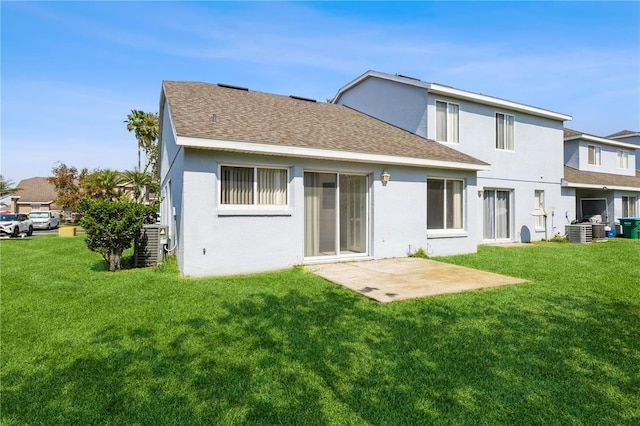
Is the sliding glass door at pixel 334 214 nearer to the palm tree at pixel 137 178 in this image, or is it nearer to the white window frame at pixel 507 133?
A: the white window frame at pixel 507 133

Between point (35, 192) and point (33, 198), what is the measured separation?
2445 millimetres

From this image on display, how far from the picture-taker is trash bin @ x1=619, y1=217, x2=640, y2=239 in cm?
1778

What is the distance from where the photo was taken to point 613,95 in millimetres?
15750

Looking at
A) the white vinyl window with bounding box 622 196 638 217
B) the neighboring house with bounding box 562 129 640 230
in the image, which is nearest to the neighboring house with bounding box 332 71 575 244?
the neighboring house with bounding box 562 129 640 230

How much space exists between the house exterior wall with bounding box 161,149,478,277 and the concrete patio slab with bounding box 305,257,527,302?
965mm

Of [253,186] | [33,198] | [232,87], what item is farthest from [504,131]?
[33,198]

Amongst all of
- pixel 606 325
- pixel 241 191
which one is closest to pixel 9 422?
pixel 241 191

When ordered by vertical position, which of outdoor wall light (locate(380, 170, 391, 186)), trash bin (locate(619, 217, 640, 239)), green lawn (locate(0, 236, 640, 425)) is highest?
outdoor wall light (locate(380, 170, 391, 186))

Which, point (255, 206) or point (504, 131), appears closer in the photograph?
point (255, 206)

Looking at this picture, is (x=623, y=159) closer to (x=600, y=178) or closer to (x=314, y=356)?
(x=600, y=178)

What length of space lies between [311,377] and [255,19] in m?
11.6

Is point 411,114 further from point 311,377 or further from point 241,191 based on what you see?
point 311,377

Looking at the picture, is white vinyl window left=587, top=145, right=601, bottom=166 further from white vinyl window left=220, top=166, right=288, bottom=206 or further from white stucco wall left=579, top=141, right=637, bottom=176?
white vinyl window left=220, top=166, right=288, bottom=206

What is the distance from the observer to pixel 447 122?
13.9 meters
